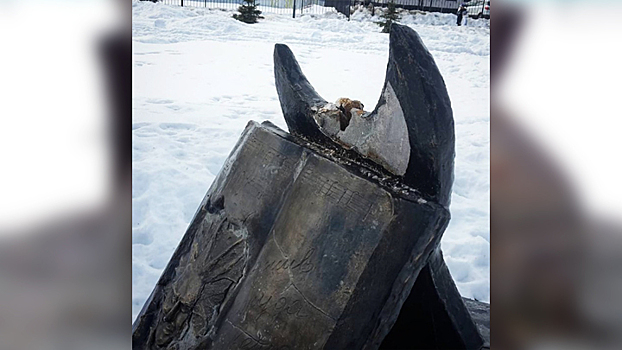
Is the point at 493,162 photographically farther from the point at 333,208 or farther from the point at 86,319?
the point at 86,319

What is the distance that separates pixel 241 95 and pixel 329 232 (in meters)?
1.19

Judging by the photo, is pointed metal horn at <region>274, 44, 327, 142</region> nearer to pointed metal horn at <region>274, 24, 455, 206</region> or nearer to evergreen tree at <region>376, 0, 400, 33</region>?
pointed metal horn at <region>274, 24, 455, 206</region>

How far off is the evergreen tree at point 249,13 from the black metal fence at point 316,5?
0.08 feet

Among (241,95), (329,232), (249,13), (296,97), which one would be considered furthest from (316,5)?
(329,232)

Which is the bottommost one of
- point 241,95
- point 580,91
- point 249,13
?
point 241,95

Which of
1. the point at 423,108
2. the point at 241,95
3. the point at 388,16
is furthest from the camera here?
the point at 388,16

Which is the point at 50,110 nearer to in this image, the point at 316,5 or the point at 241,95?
the point at 241,95

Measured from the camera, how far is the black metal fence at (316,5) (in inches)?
117

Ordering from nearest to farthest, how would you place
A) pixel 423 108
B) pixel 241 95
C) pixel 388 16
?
1. pixel 423 108
2. pixel 241 95
3. pixel 388 16

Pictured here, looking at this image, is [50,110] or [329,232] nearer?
[329,232]

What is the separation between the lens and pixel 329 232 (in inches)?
78.4

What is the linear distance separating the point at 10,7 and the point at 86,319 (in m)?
1.19
